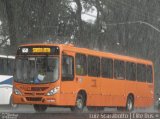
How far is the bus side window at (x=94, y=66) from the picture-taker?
26406mm

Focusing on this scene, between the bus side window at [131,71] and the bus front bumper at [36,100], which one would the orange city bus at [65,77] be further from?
the bus side window at [131,71]

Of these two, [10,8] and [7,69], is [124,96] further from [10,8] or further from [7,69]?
[10,8]

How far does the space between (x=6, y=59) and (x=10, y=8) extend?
1288cm

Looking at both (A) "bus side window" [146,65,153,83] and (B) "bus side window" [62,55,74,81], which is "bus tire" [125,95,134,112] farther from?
(B) "bus side window" [62,55,74,81]

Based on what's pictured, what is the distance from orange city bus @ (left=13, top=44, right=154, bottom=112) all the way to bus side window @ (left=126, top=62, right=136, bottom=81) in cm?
100

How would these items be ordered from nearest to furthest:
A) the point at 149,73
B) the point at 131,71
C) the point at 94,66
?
1. the point at 94,66
2. the point at 131,71
3. the point at 149,73

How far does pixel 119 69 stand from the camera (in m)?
30.0

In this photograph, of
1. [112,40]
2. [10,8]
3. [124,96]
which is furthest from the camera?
[112,40]

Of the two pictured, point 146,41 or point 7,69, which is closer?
point 7,69

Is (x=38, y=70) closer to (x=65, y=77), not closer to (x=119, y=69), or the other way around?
(x=65, y=77)

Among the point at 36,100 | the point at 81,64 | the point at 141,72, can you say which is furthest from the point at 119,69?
the point at 36,100

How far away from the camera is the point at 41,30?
50906 millimetres

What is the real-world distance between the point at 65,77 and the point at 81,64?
64.8 inches

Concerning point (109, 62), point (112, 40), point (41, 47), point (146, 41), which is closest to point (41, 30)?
point (112, 40)
